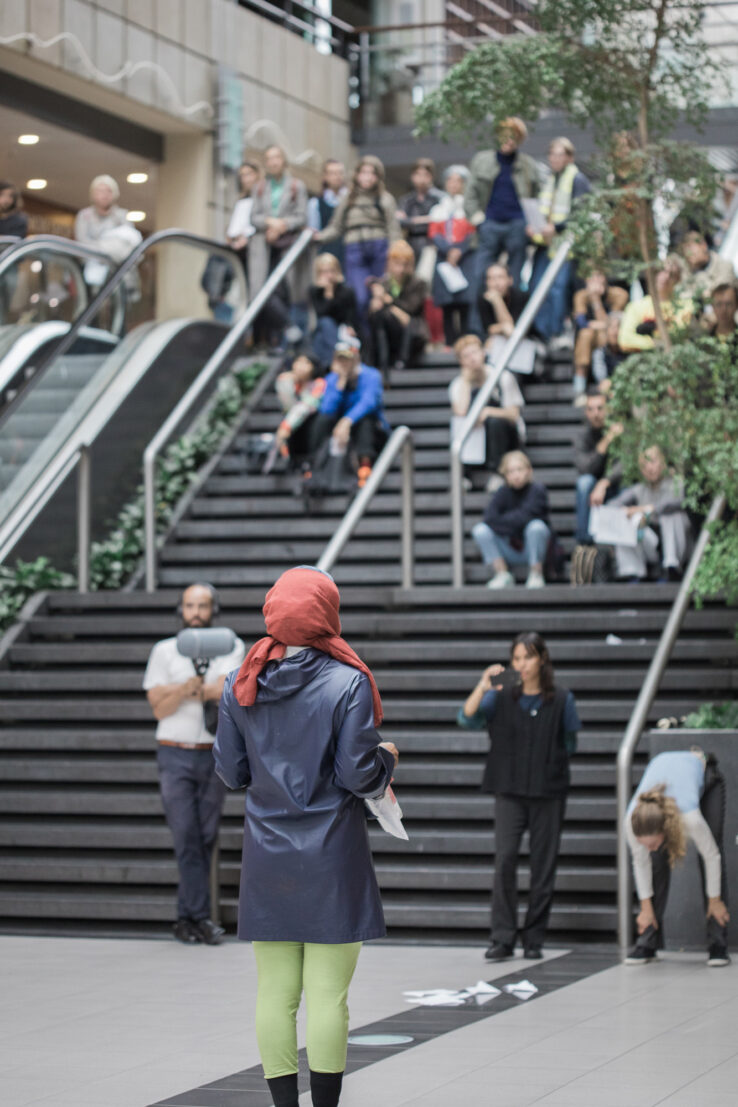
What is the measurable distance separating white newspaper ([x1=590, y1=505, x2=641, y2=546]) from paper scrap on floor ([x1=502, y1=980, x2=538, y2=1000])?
4.34 metres

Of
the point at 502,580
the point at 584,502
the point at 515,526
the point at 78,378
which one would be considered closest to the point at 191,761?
the point at 502,580

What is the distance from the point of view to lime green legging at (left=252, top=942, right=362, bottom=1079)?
4953mm

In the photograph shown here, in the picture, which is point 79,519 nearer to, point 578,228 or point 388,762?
point 578,228

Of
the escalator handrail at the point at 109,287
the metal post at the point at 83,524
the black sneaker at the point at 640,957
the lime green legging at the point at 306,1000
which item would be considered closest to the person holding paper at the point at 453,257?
the escalator handrail at the point at 109,287

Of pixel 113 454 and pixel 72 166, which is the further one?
pixel 72 166

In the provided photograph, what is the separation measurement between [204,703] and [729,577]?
2744mm

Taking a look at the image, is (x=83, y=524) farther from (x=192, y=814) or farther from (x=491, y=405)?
(x=192, y=814)

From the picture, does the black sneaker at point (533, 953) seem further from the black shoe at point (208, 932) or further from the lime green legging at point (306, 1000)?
the lime green legging at point (306, 1000)

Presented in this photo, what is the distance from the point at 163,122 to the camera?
2000 cm

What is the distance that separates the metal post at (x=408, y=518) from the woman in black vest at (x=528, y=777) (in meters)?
3.04

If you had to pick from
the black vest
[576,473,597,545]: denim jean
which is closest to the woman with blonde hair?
the black vest

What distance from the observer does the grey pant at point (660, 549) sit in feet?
38.4

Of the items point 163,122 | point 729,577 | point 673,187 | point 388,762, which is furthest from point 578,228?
point 163,122

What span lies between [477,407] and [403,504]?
1.22m
